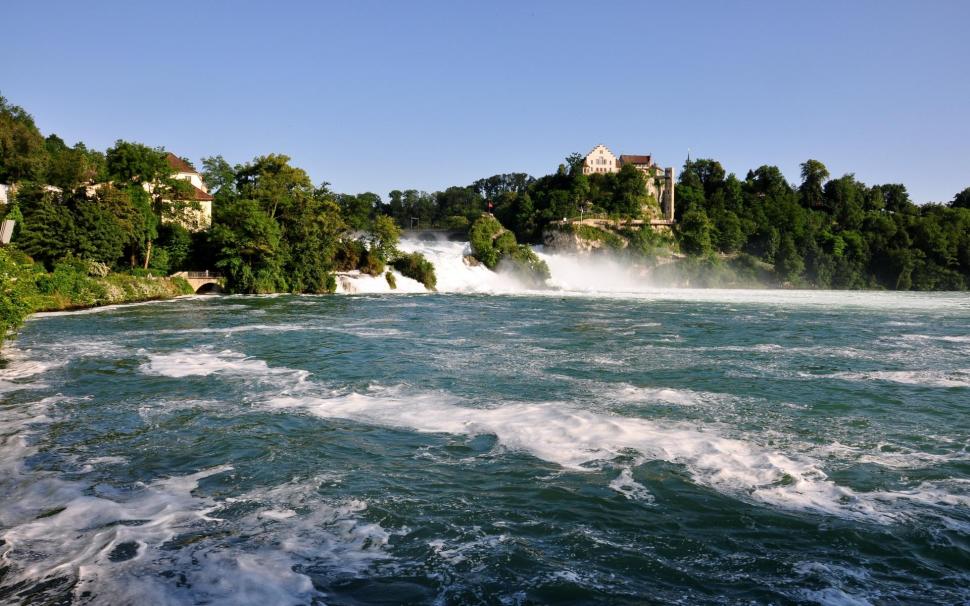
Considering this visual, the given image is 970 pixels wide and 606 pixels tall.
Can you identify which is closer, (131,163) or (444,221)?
(131,163)

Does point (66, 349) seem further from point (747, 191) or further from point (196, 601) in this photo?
point (747, 191)

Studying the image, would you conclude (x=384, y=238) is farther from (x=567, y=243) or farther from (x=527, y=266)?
(x=567, y=243)

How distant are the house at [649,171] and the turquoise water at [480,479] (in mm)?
86731

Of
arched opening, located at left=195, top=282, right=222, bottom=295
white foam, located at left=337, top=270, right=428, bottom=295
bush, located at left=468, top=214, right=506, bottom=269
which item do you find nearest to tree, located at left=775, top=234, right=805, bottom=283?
bush, located at left=468, top=214, right=506, bottom=269

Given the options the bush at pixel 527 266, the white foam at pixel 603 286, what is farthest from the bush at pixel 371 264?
the bush at pixel 527 266

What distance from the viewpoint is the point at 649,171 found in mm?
102375

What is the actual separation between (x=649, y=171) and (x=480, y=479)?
101 m

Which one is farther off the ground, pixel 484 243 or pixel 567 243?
pixel 567 243

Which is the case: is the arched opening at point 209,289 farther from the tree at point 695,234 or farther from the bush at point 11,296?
the tree at point 695,234

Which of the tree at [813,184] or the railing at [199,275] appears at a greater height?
the tree at [813,184]

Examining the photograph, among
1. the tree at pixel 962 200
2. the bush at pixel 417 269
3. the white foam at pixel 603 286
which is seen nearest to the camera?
the white foam at pixel 603 286

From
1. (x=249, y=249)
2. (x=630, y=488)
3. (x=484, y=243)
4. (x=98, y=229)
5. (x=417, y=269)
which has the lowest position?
(x=630, y=488)

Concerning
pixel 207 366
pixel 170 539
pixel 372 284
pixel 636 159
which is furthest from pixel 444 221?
pixel 170 539

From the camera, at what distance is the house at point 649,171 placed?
4001 inches
